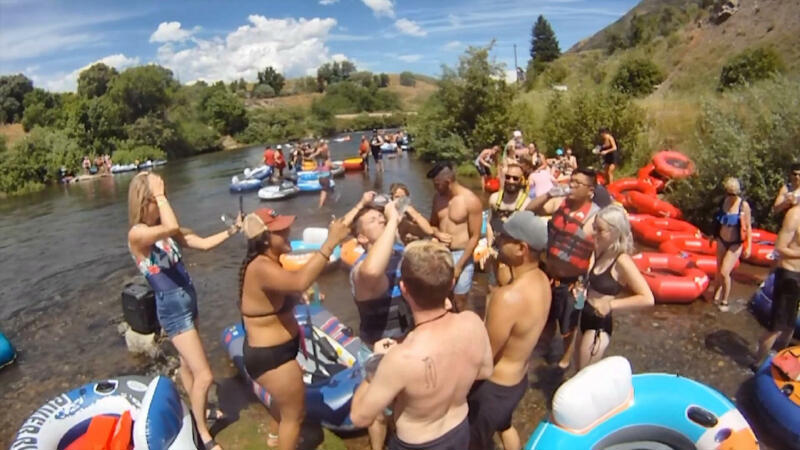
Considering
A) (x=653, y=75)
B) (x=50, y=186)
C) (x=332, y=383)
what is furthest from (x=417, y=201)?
(x=50, y=186)

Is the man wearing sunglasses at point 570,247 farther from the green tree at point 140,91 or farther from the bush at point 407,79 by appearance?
the bush at point 407,79

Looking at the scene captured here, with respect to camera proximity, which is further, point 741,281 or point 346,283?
point 346,283

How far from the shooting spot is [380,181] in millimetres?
19719

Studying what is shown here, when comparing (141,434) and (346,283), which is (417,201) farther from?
(141,434)

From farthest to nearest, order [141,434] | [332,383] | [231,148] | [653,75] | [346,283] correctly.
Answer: [231,148]
[653,75]
[346,283]
[332,383]
[141,434]

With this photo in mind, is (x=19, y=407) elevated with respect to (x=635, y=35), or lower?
lower

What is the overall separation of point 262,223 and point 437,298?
130 centimetres

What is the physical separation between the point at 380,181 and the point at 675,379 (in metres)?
16.9

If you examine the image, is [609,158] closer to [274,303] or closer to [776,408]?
[776,408]

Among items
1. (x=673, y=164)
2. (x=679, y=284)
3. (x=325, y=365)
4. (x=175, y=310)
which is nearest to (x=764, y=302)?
(x=679, y=284)

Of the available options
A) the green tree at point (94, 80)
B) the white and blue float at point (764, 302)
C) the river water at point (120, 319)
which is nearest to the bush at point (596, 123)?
the river water at point (120, 319)

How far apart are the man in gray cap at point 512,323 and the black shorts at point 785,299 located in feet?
9.91

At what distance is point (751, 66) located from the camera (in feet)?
67.8

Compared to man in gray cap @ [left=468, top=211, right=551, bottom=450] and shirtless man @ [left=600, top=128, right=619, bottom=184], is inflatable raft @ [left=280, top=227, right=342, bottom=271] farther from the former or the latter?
shirtless man @ [left=600, top=128, right=619, bottom=184]
